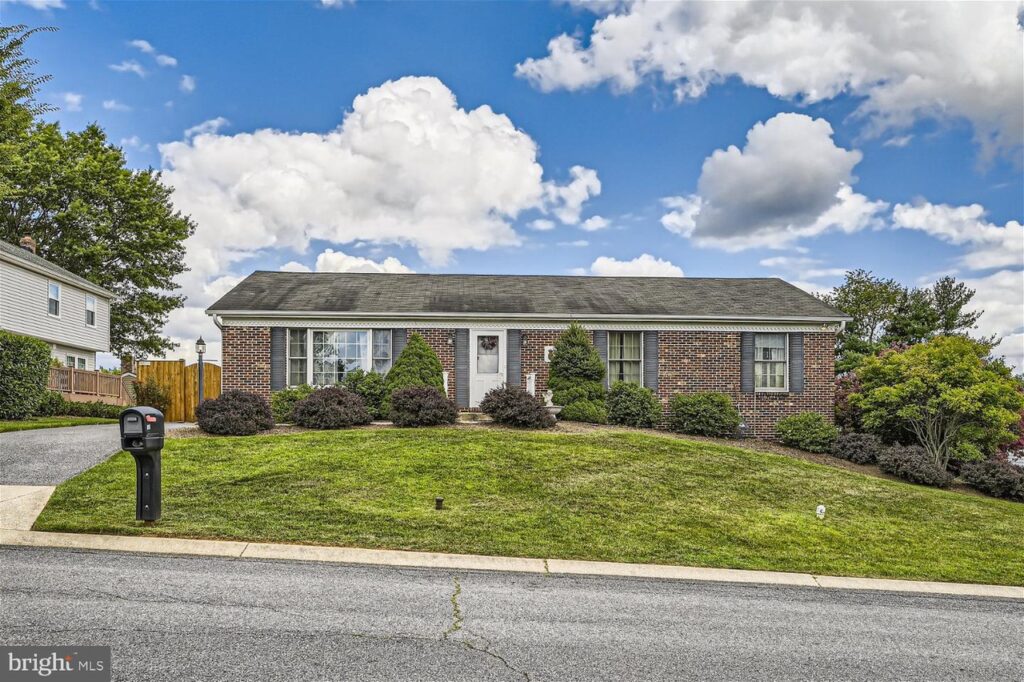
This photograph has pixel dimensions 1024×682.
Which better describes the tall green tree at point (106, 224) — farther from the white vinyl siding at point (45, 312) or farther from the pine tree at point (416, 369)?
the pine tree at point (416, 369)

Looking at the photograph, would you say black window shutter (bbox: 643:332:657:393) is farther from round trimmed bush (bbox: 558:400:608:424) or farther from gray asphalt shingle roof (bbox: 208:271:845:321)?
round trimmed bush (bbox: 558:400:608:424)

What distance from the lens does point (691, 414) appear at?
16.0m

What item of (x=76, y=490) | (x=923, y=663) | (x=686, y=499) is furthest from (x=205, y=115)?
(x=923, y=663)

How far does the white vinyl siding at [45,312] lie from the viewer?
21.7 m

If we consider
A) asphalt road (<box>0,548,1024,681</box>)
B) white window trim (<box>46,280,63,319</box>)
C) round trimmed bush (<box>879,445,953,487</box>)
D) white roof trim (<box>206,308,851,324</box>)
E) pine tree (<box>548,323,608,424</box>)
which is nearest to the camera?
asphalt road (<box>0,548,1024,681</box>)

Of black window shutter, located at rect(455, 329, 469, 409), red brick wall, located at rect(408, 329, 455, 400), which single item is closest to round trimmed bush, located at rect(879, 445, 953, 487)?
black window shutter, located at rect(455, 329, 469, 409)

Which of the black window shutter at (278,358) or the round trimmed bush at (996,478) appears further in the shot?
the black window shutter at (278,358)

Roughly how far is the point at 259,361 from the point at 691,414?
11165 millimetres

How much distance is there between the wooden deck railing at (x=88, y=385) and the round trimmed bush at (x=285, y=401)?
30.7 feet

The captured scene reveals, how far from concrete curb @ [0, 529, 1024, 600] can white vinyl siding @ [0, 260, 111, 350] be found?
1817cm

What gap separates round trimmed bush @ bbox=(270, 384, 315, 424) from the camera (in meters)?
15.3

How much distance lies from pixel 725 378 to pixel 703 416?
3023mm

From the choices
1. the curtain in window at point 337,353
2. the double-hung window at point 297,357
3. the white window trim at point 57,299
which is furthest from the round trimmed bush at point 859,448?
the white window trim at point 57,299

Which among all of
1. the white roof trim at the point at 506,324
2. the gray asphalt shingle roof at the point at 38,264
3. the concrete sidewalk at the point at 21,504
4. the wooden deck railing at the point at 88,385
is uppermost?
the gray asphalt shingle roof at the point at 38,264
